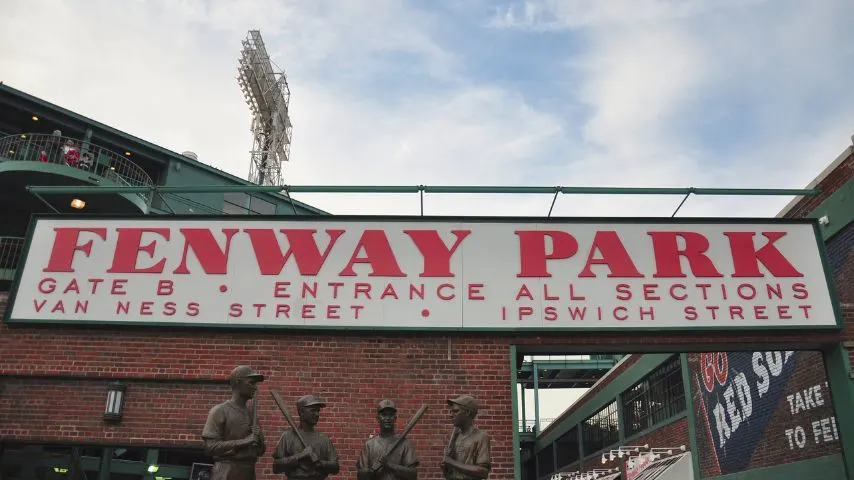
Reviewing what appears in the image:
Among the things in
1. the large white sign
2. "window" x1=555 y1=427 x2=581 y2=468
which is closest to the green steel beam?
the large white sign

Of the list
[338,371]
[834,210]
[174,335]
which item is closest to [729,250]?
[834,210]

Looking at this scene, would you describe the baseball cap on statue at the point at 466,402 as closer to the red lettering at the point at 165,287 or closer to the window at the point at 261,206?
the red lettering at the point at 165,287

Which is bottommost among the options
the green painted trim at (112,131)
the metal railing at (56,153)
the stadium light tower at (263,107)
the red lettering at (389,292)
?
the red lettering at (389,292)

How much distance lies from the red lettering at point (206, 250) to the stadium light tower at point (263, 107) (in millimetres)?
31485

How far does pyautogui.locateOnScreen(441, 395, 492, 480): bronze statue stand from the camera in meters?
7.05

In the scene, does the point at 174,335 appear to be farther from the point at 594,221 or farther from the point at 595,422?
the point at 595,422

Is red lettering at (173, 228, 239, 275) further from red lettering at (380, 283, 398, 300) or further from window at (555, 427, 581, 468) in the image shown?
window at (555, 427, 581, 468)

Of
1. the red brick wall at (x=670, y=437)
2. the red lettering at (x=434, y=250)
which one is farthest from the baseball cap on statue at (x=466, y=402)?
the red brick wall at (x=670, y=437)

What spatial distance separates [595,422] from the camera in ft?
95.9

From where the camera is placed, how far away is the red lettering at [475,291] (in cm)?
997

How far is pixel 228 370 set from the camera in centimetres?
966

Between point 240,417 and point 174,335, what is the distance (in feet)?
11.6

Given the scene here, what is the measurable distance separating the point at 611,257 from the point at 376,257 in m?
3.65

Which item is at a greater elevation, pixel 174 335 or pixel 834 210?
pixel 834 210
